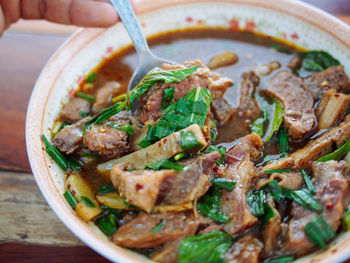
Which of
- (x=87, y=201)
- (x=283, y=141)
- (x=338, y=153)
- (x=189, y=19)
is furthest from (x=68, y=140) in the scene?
(x=338, y=153)

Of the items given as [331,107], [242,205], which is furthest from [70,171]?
[331,107]

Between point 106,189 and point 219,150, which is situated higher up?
point 219,150

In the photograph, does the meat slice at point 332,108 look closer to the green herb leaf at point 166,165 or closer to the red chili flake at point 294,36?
the red chili flake at point 294,36

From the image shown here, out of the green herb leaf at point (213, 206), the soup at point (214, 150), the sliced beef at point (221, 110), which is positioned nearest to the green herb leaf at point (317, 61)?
the soup at point (214, 150)

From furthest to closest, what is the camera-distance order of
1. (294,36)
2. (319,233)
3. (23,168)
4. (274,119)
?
Answer: 1. (294,36)
2. (23,168)
3. (274,119)
4. (319,233)

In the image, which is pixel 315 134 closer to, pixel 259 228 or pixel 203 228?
pixel 259 228

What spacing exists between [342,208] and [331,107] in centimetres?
103

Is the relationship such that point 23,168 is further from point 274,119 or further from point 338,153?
point 338,153

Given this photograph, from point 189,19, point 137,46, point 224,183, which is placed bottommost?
point 224,183

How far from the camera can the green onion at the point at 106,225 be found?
253 centimetres

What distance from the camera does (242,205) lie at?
2441 mm

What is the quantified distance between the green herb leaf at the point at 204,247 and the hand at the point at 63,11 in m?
2.27

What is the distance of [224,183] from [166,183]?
0.47m

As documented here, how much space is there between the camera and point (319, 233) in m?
2.28
